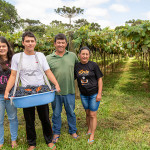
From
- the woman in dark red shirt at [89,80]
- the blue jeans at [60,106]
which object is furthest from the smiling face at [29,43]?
the blue jeans at [60,106]

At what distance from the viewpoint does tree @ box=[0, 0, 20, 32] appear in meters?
28.0

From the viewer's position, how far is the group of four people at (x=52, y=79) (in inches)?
91.9

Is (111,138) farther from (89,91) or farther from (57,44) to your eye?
(57,44)

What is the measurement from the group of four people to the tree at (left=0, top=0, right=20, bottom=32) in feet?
92.4

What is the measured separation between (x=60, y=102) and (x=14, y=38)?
573 centimetres

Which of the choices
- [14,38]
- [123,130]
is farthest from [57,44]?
[14,38]

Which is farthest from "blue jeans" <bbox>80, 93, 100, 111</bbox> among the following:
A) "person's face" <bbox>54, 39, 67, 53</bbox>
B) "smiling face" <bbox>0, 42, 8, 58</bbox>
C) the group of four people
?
"smiling face" <bbox>0, 42, 8, 58</bbox>

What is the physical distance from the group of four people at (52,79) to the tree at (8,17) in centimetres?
2815

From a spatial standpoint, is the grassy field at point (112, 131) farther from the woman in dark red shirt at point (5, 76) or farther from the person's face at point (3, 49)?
the person's face at point (3, 49)

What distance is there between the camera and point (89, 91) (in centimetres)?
272

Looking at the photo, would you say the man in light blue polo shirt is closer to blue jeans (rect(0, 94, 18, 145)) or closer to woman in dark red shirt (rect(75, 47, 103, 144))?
woman in dark red shirt (rect(75, 47, 103, 144))

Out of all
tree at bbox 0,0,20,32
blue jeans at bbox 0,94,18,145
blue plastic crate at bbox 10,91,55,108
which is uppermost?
tree at bbox 0,0,20,32

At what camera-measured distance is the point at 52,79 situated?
2.50m

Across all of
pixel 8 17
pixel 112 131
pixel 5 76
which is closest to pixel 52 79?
pixel 5 76
